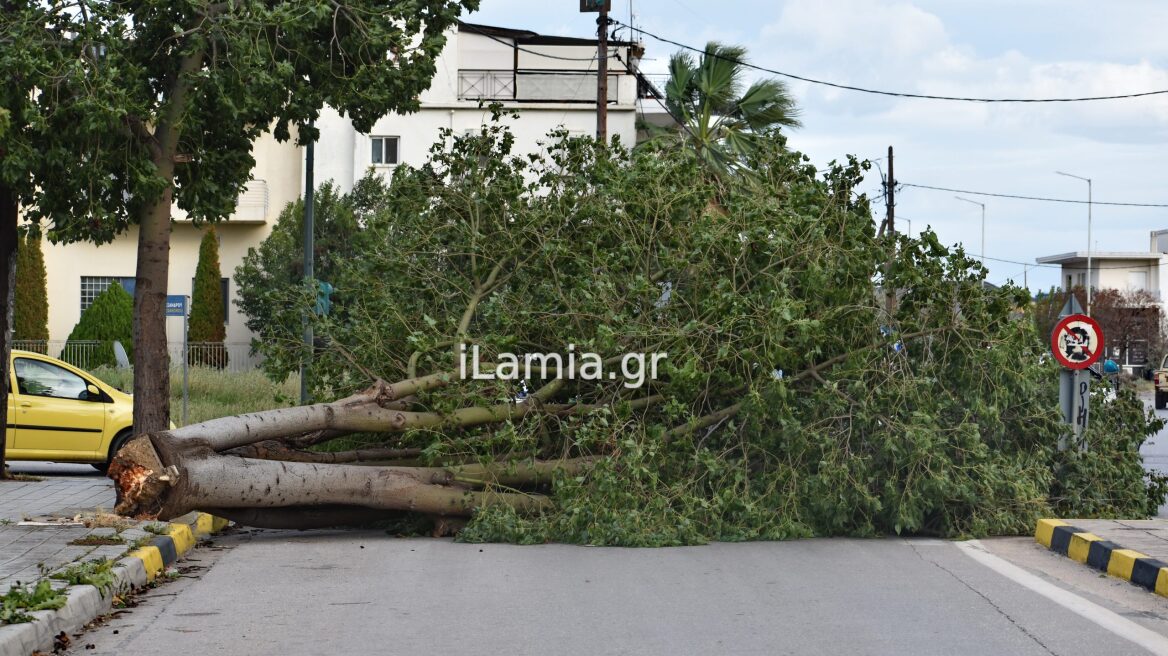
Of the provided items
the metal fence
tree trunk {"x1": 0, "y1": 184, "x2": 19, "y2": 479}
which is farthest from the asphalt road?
the metal fence

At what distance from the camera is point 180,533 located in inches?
441

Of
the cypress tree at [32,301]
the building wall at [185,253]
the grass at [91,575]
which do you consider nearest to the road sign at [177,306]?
the grass at [91,575]

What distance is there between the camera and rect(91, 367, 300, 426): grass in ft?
81.4

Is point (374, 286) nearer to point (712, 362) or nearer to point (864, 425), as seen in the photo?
point (712, 362)

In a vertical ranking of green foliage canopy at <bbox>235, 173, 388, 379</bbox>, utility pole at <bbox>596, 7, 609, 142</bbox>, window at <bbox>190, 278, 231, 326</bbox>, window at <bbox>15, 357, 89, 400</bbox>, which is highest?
utility pole at <bbox>596, 7, 609, 142</bbox>

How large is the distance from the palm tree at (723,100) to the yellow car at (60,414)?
20005mm

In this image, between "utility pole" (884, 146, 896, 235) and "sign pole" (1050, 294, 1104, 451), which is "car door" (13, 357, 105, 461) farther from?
"utility pole" (884, 146, 896, 235)

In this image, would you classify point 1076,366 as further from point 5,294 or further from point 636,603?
point 5,294

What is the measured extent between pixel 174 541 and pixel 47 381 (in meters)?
7.87

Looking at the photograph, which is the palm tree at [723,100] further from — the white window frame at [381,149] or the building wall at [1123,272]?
the building wall at [1123,272]

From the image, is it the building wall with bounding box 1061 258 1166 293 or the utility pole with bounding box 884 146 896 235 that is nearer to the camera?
the utility pole with bounding box 884 146 896 235

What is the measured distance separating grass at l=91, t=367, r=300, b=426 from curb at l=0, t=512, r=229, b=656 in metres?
12.7

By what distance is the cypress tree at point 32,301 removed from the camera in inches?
1465

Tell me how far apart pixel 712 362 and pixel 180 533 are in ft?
16.3
